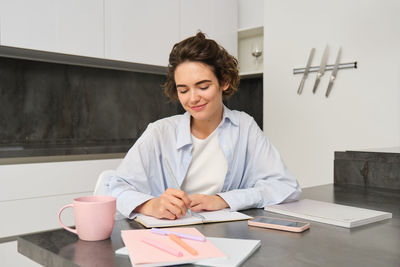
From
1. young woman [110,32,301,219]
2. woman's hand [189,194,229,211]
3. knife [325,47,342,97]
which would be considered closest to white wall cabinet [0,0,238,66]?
knife [325,47,342,97]

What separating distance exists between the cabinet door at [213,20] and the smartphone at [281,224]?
243 cm

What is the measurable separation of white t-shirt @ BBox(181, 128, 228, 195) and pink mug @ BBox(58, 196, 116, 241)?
2.05 ft

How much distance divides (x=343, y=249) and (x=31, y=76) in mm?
2524

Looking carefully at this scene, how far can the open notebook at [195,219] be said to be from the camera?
883 mm

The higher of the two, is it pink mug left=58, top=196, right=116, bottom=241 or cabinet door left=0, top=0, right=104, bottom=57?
cabinet door left=0, top=0, right=104, bottom=57

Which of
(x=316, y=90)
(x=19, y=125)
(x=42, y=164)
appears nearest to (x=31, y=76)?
(x=19, y=125)

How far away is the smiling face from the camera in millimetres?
1300

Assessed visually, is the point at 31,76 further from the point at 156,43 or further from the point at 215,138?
the point at 215,138

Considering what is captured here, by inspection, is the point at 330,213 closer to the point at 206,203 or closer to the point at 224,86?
the point at 206,203

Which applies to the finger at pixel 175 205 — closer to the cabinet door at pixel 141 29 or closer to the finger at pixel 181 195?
the finger at pixel 181 195

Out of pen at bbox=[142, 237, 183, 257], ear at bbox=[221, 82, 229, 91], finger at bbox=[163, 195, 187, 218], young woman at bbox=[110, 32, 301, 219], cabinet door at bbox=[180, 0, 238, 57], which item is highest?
cabinet door at bbox=[180, 0, 238, 57]

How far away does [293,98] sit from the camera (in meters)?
2.96

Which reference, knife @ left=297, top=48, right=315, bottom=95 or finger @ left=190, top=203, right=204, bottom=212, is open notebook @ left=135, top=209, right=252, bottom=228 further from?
knife @ left=297, top=48, right=315, bottom=95

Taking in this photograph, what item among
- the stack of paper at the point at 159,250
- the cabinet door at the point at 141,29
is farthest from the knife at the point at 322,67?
the stack of paper at the point at 159,250
